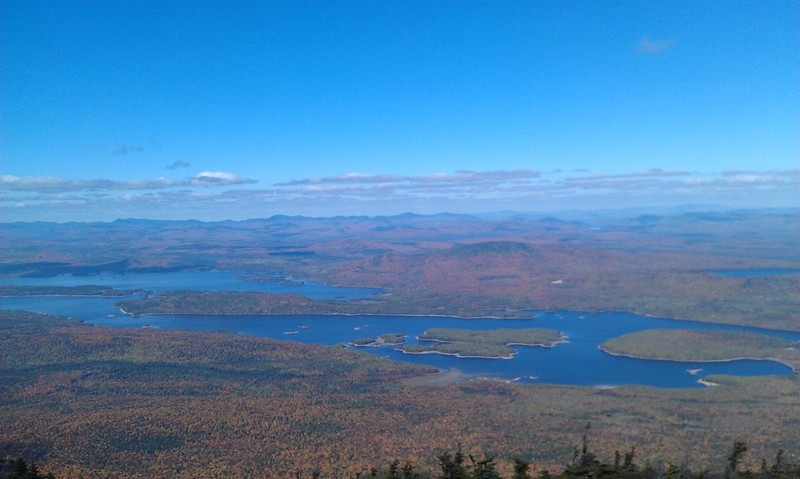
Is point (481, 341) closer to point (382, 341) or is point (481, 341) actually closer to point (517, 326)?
point (382, 341)

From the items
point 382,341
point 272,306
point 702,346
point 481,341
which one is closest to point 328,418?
point 382,341

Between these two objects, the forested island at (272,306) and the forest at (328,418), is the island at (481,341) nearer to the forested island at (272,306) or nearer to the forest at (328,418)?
the forest at (328,418)

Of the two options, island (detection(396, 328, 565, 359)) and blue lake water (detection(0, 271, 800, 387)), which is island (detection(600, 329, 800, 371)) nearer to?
blue lake water (detection(0, 271, 800, 387))

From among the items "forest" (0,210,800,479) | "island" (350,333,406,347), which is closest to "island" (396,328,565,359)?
"island" (350,333,406,347)

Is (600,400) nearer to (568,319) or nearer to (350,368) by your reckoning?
(350,368)

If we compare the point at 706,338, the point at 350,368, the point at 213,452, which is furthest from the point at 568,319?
the point at 213,452
